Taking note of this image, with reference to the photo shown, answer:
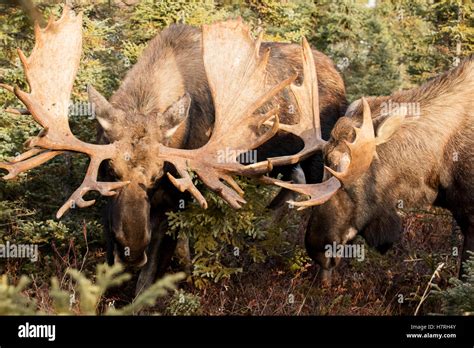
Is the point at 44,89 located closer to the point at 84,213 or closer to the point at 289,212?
the point at 84,213

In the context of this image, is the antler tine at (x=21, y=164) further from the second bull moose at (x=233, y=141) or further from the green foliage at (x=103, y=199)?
the green foliage at (x=103, y=199)

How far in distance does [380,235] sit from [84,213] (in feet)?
11.8

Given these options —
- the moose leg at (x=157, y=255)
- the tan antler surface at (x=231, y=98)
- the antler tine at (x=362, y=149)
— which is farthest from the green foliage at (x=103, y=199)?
the antler tine at (x=362, y=149)

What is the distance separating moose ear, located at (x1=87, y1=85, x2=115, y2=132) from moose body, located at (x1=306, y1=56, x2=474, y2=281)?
83.3 inches

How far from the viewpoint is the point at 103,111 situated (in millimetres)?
7426

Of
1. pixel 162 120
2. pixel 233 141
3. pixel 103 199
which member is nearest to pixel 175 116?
pixel 162 120

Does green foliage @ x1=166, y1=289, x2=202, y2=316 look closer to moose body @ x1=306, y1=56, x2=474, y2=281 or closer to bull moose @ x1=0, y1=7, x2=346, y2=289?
bull moose @ x1=0, y1=7, x2=346, y2=289

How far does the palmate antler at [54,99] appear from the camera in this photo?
23.1ft

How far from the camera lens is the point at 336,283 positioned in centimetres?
859

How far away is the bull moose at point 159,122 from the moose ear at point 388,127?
0.81 m

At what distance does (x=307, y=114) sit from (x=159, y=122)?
1.67 metres

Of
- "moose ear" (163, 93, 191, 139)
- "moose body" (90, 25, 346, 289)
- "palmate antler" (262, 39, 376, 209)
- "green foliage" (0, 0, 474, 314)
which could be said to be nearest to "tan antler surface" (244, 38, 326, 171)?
"palmate antler" (262, 39, 376, 209)

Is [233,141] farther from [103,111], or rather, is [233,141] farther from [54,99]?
[54,99]
